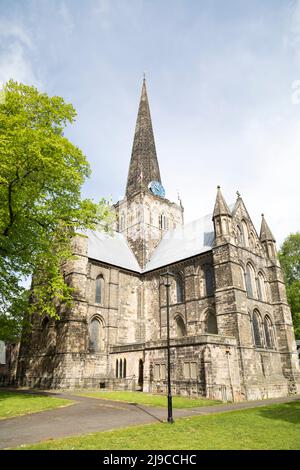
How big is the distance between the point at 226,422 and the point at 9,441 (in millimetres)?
6541

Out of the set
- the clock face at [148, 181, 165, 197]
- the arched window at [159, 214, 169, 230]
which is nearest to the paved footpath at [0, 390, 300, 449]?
the arched window at [159, 214, 169, 230]

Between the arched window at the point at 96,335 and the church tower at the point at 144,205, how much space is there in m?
8.87

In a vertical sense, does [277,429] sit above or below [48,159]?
below

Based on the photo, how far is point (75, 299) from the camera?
25844 millimetres

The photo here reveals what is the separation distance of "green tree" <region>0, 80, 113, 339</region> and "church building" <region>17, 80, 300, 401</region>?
3.30 metres

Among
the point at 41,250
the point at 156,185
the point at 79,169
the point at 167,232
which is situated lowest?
the point at 41,250

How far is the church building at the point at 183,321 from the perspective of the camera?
21281mm

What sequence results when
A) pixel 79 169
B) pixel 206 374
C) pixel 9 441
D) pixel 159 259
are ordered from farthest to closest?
pixel 159 259 < pixel 206 374 < pixel 79 169 < pixel 9 441

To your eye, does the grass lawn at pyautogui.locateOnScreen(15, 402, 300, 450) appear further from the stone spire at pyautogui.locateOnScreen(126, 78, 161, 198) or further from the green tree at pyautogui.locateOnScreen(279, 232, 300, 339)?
the stone spire at pyautogui.locateOnScreen(126, 78, 161, 198)

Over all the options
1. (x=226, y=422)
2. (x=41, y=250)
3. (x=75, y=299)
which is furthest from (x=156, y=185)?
(x=226, y=422)

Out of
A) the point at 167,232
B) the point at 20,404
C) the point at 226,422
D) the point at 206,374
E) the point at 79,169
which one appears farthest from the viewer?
the point at 167,232

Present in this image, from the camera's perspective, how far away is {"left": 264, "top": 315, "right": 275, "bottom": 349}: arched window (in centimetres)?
2761

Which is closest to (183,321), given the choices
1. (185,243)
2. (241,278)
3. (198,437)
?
(241,278)

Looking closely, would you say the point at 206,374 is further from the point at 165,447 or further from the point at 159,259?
the point at 159,259
